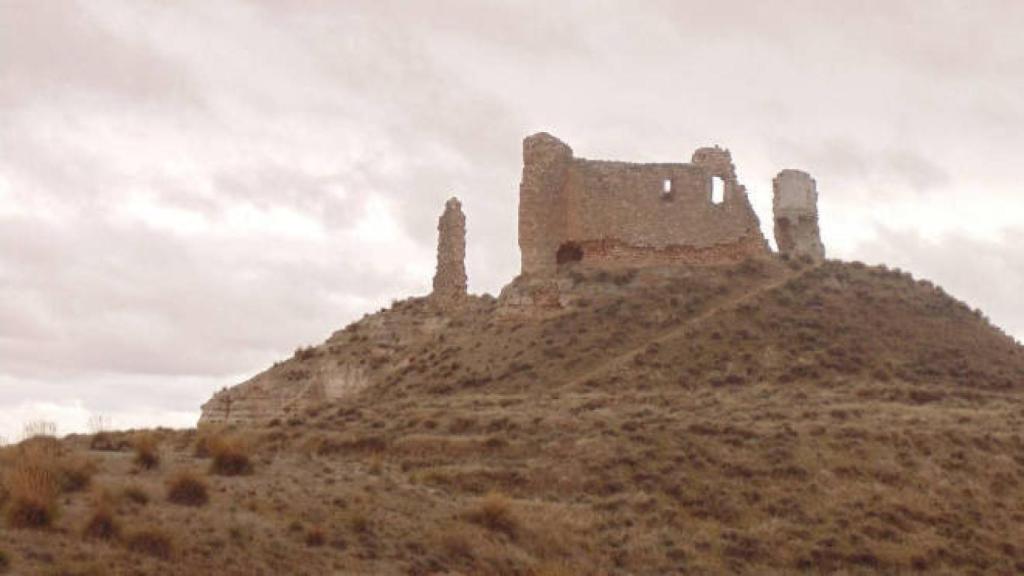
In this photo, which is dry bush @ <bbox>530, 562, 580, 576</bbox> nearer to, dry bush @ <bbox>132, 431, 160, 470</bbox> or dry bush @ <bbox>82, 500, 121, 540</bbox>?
dry bush @ <bbox>82, 500, 121, 540</bbox>

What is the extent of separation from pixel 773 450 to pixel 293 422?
1345 cm

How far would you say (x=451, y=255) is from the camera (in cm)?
4328

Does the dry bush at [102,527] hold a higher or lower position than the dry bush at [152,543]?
higher

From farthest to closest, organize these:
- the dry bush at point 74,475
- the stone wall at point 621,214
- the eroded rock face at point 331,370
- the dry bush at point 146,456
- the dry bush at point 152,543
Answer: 1. the eroded rock face at point 331,370
2. the stone wall at point 621,214
3. the dry bush at point 146,456
4. the dry bush at point 74,475
5. the dry bush at point 152,543

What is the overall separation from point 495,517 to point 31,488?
7.32m

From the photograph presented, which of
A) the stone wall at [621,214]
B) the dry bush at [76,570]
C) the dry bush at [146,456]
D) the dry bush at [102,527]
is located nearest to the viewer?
the dry bush at [76,570]

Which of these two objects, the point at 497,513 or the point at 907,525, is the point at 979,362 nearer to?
the point at 907,525

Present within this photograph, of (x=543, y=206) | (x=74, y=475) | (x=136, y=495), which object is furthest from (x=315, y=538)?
(x=543, y=206)

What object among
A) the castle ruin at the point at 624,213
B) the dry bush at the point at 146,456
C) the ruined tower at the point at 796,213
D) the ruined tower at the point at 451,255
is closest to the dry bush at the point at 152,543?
the dry bush at the point at 146,456

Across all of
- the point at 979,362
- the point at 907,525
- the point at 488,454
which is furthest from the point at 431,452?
the point at 979,362

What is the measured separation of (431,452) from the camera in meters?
24.9

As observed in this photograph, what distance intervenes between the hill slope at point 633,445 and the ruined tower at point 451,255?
223cm

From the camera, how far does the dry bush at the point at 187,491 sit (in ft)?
57.4

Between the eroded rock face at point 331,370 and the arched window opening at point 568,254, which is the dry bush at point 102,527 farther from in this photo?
the arched window opening at point 568,254
